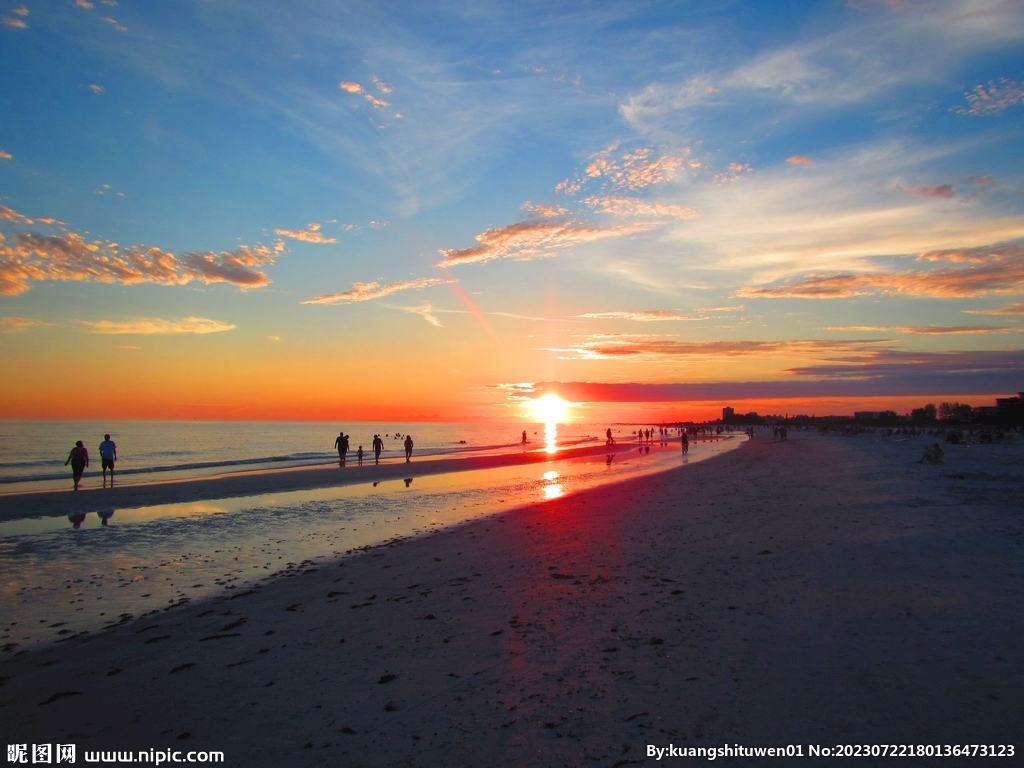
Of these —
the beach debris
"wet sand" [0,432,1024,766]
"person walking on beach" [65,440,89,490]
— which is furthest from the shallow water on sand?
"person walking on beach" [65,440,89,490]

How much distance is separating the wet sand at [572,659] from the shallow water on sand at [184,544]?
1301mm

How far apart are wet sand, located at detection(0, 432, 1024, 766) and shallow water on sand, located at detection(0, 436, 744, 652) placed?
1301 mm

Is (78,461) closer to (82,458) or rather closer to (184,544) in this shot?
(82,458)

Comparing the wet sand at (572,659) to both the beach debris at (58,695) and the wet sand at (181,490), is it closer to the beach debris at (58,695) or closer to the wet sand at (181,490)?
the beach debris at (58,695)

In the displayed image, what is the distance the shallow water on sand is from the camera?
1011cm

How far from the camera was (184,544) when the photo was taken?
615 inches

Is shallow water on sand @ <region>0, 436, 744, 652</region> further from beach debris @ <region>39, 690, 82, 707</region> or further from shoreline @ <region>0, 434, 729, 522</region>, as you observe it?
beach debris @ <region>39, 690, 82, 707</region>

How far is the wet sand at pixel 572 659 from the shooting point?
4.99 m

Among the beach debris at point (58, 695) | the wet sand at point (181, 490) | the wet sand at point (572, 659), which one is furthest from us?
the wet sand at point (181, 490)

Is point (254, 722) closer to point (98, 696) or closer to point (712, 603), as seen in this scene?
point (98, 696)

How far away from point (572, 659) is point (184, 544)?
43.8 feet

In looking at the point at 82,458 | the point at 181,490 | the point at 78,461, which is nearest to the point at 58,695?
the point at 181,490

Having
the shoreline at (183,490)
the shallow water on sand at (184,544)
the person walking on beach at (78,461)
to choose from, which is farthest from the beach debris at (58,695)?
the person walking on beach at (78,461)

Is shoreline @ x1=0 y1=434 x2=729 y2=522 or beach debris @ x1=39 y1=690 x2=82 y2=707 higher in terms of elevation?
beach debris @ x1=39 y1=690 x2=82 y2=707
